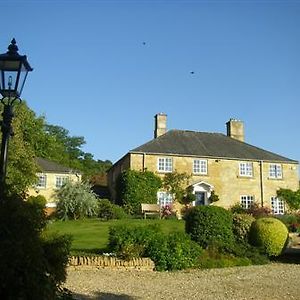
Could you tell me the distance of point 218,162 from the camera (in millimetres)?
43750

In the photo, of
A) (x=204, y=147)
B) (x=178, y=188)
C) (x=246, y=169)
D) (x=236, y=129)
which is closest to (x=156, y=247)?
(x=178, y=188)

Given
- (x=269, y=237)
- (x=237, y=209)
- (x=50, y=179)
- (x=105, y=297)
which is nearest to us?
(x=105, y=297)

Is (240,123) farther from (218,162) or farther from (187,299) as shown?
(187,299)

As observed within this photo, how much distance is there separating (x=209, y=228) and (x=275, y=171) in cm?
2858

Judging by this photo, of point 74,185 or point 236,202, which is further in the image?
point 236,202

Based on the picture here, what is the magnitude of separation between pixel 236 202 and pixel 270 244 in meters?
25.0

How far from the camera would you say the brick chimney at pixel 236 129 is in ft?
160

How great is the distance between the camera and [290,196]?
4441 centimetres

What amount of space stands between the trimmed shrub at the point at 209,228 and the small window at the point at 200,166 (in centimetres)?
2438

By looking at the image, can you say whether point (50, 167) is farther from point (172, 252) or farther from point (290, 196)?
point (172, 252)

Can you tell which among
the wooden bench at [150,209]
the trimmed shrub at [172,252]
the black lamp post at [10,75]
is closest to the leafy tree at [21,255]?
the black lamp post at [10,75]

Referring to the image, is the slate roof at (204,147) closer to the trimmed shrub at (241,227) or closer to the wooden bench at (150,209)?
the wooden bench at (150,209)

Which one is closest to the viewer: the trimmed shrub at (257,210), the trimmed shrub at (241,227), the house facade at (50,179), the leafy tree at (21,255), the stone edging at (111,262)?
the leafy tree at (21,255)

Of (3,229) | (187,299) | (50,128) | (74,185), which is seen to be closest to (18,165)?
(74,185)
